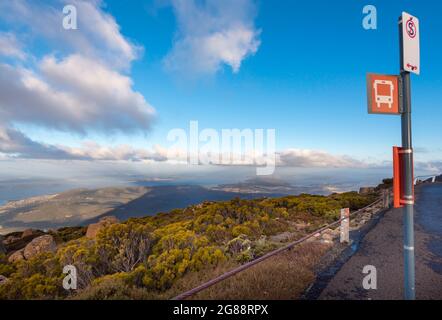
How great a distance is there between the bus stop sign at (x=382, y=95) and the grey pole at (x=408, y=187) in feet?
0.38

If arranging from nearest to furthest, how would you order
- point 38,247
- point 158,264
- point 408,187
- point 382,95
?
1. point 408,187
2. point 382,95
3. point 158,264
4. point 38,247

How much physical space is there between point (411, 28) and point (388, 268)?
5.13 metres

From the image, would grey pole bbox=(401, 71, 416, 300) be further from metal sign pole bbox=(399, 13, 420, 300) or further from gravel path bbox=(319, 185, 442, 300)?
gravel path bbox=(319, 185, 442, 300)

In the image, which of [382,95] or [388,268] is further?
[388,268]

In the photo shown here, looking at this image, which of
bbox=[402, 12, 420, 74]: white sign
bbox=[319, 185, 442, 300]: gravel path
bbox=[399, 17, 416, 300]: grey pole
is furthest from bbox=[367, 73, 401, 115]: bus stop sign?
bbox=[319, 185, 442, 300]: gravel path

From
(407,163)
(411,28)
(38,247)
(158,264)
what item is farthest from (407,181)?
(38,247)

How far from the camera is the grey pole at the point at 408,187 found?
3.20 metres

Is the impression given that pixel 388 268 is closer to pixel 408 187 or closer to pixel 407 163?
pixel 408 187

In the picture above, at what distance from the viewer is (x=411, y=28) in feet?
11.1

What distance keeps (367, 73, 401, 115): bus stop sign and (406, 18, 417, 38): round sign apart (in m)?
0.61

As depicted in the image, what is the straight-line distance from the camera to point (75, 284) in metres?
7.19

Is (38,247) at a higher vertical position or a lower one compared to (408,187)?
lower
